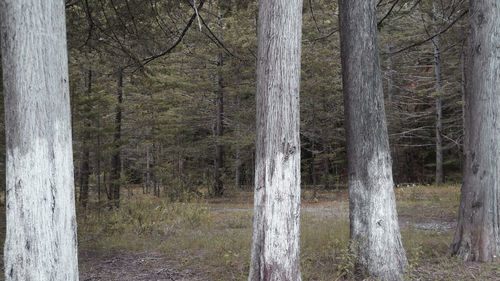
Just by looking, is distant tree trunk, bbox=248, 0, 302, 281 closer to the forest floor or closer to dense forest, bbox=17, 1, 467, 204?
the forest floor

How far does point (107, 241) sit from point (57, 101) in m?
6.00

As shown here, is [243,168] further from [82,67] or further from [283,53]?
[283,53]

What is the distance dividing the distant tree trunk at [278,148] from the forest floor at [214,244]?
131 centimetres

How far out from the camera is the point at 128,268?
6.60 m

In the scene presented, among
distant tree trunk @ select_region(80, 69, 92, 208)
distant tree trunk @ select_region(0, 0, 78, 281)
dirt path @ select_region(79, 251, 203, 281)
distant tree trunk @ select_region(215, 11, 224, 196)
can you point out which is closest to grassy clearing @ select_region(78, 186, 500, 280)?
dirt path @ select_region(79, 251, 203, 281)

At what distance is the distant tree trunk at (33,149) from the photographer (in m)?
3.14

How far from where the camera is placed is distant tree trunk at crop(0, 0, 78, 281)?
3145 mm

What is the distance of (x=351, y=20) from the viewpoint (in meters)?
5.78

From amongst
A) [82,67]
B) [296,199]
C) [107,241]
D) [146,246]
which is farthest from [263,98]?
[82,67]

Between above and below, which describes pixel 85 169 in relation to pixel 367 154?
below

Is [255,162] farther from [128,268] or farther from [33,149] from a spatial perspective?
[33,149]

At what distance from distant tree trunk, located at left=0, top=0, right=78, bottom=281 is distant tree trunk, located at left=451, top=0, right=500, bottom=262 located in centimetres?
578

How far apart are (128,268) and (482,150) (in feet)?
19.3

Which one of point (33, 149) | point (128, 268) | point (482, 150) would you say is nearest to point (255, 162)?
point (128, 268)
